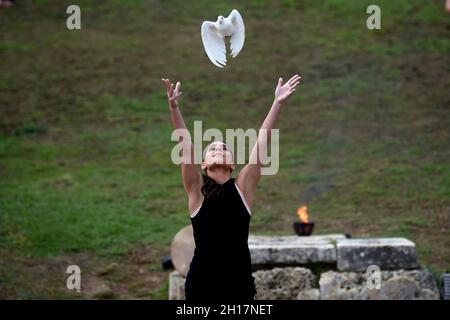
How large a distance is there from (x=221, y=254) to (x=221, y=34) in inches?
59.0

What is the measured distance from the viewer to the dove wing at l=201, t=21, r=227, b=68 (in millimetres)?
6793

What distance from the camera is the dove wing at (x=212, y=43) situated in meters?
6.79

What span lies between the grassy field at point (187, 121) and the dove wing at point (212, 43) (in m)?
4.28

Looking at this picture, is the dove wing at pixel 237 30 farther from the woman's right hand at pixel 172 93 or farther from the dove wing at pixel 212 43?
the woman's right hand at pixel 172 93

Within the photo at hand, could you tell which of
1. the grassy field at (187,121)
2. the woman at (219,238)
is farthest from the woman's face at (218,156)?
the grassy field at (187,121)

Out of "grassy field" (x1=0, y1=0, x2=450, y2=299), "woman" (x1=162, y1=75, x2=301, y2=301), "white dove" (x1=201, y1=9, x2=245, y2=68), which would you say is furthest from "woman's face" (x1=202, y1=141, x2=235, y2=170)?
"grassy field" (x1=0, y1=0, x2=450, y2=299)

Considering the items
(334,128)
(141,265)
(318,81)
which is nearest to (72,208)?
(141,265)

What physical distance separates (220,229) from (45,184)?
757 centimetres

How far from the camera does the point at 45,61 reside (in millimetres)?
17609

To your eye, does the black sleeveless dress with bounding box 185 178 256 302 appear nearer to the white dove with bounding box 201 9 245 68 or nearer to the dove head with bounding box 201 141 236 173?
the dove head with bounding box 201 141 236 173

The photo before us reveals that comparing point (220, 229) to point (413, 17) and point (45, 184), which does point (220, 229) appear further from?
point (413, 17)

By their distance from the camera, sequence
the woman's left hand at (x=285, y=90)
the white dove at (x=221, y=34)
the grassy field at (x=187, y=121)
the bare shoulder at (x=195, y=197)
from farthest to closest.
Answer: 1. the grassy field at (x=187, y=121)
2. the white dove at (x=221, y=34)
3. the woman's left hand at (x=285, y=90)
4. the bare shoulder at (x=195, y=197)

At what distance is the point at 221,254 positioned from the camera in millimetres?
6258

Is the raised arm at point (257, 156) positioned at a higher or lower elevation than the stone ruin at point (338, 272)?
higher
